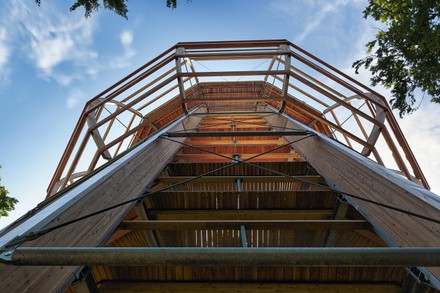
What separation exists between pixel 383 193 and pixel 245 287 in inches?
60.6

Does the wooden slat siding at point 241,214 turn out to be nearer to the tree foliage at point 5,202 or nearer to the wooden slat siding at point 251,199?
the wooden slat siding at point 251,199

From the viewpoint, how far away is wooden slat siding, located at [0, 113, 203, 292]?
1513 millimetres

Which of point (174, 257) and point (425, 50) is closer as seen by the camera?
point (174, 257)

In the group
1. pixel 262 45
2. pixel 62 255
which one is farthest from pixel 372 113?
pixel 62 255

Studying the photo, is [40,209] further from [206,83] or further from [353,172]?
[206,83]

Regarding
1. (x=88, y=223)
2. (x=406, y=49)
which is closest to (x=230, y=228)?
(x=88, y=223)

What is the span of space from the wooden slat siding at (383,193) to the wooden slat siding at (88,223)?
2.40m

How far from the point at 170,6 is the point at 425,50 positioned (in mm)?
5713

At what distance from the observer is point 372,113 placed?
4141mm

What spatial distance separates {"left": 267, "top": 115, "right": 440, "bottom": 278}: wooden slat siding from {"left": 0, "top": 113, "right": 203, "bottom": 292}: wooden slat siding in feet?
7.87

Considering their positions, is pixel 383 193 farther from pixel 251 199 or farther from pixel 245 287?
pixel 245 287

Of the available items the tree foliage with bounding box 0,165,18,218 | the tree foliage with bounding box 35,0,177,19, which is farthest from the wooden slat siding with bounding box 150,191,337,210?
→ the tree foliage with bounding box 0,165,18,218

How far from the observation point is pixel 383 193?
245 centimetres

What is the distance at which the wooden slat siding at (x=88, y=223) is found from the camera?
4.96 ft
